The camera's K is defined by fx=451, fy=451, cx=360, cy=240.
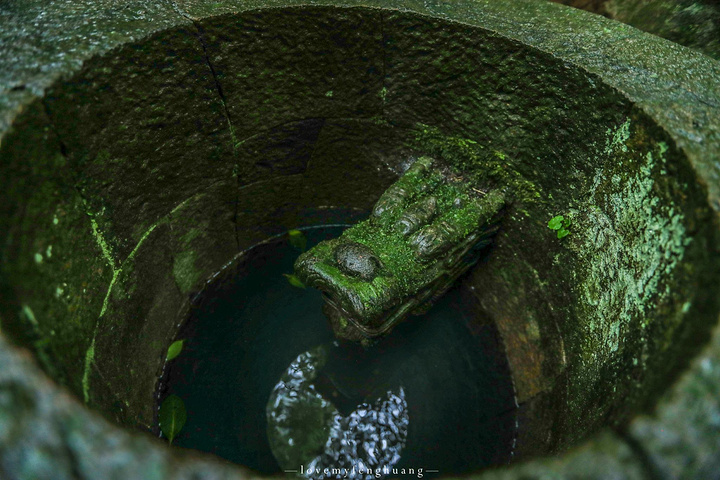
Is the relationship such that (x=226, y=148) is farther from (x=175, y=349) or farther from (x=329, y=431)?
(x=329, y=431)

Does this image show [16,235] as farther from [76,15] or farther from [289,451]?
[289,451]

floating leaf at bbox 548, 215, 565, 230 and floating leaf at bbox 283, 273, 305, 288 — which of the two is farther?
floating leaf at bbox 283, 273, 305, 288

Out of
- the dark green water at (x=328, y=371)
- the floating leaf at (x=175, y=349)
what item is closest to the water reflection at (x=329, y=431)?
the dark green water at (x=328, y=371)

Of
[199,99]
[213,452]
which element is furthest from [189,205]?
[213,452]

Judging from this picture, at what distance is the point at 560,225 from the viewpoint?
225cm

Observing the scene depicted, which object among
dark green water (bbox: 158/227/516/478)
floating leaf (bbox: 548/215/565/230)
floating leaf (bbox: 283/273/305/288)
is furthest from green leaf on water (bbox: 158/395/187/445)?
floating leaf (bbox: 548/215/565/230)

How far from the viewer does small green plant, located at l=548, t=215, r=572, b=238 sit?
2.23 m

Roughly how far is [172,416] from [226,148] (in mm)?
1596

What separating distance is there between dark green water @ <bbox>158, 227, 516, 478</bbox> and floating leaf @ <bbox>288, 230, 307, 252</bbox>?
0.48 feet

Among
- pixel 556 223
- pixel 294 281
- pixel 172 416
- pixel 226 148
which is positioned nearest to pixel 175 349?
pixel 172 416

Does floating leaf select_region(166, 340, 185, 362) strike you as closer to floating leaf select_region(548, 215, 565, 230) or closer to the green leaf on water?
the green leaf on water

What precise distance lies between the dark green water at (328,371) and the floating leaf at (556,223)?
937mm

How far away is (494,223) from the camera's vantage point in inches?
98.7

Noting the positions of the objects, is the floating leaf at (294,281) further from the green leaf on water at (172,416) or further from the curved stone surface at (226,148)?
the green leaf on water at (172,416)
